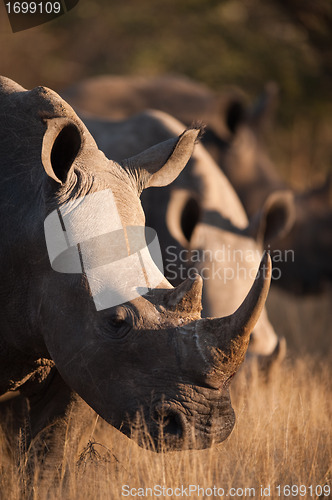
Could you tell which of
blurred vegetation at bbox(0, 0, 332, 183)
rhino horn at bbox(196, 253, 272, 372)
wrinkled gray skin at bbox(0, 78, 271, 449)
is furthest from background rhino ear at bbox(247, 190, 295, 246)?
blurred vegetation at bbox(0, 0, 332, 183)

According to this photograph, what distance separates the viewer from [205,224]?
511cm

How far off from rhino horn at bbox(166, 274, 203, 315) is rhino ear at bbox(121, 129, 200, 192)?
29.8 inches

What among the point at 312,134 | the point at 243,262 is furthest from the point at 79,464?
the point at 312,134

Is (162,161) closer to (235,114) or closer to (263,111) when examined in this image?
(235,114)

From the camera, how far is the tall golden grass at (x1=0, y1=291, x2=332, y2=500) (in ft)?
11.0

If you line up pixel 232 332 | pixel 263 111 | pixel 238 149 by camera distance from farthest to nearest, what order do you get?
1. pixel 263 111
2. pixel 238 149
3. pixel 232 332

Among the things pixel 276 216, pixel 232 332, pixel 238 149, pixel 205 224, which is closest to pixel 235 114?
pixel 238 149

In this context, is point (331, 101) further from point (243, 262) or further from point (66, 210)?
point (66, 210)

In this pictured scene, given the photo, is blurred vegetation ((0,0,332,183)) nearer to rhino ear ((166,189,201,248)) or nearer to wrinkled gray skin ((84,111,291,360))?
wrinkled gray skin ((84,111,291,360))

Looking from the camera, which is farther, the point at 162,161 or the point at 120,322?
the point at 162,161

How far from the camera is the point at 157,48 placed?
13797 mm

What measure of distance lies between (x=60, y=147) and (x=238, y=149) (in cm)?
452

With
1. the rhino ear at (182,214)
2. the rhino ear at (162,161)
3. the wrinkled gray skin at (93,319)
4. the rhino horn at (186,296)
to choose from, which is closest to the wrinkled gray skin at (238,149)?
the rhino ear at (182,214)

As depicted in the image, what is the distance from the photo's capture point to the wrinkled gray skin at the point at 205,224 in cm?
481
